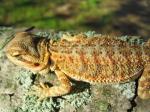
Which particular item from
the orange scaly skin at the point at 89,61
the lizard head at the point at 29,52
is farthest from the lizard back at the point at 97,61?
the lizard head at the point at 29,52

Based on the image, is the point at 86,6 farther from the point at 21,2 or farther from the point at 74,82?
the point at 74,82

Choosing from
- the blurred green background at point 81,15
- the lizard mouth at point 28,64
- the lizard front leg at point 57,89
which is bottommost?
the lizard front leg at point 57,89

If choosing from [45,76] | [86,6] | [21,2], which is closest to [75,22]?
[86,6]

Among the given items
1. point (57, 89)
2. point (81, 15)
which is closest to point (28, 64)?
point (57, 89)

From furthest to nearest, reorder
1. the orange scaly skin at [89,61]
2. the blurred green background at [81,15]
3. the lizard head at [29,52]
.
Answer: the blurred green background at [81,15] → the orange scaly skin at [89,61] → the lizard head at [29,52]

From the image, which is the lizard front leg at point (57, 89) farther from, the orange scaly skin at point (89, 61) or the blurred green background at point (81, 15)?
the blurred green background at point (81, 15)
